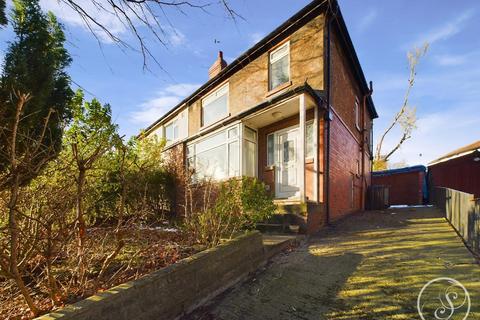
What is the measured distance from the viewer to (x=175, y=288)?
312cm

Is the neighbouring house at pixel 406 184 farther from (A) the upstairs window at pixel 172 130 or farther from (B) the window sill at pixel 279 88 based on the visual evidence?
(A) the upstairs window at pixel 172 130


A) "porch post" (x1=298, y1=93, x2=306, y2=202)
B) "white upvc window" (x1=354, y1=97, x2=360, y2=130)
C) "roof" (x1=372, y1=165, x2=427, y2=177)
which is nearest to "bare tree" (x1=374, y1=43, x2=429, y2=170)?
"roof" (x1=372, y1=165, x2=427, y2=177)

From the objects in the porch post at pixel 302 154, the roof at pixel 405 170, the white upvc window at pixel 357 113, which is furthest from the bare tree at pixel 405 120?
the porch post at pixel 302 154

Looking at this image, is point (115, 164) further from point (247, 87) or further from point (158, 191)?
point (247, 87)

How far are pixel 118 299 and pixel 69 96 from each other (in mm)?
4391

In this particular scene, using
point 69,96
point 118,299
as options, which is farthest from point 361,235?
point 69,96

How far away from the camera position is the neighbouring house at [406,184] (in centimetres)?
1800

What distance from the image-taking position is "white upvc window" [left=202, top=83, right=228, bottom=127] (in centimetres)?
1297

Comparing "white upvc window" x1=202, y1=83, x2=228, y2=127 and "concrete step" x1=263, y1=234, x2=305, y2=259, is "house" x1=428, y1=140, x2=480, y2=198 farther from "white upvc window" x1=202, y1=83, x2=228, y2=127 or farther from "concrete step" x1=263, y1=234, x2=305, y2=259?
"concrete step" x1=263, y1=234, x2=305, y2=259

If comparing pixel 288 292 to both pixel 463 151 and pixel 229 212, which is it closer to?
pixel 229 212

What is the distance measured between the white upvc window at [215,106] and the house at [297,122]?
4.0 inches

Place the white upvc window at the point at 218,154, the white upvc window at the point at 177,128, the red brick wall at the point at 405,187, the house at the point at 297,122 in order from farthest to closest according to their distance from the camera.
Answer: the red brick wall at the point at 405,187, the white upvc window at the point at 177,128, the white upvc window at the point at 218,154, the house at the point at 297,122

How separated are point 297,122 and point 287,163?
4.59 feet

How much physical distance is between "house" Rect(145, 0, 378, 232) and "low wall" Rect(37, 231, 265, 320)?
299cm
